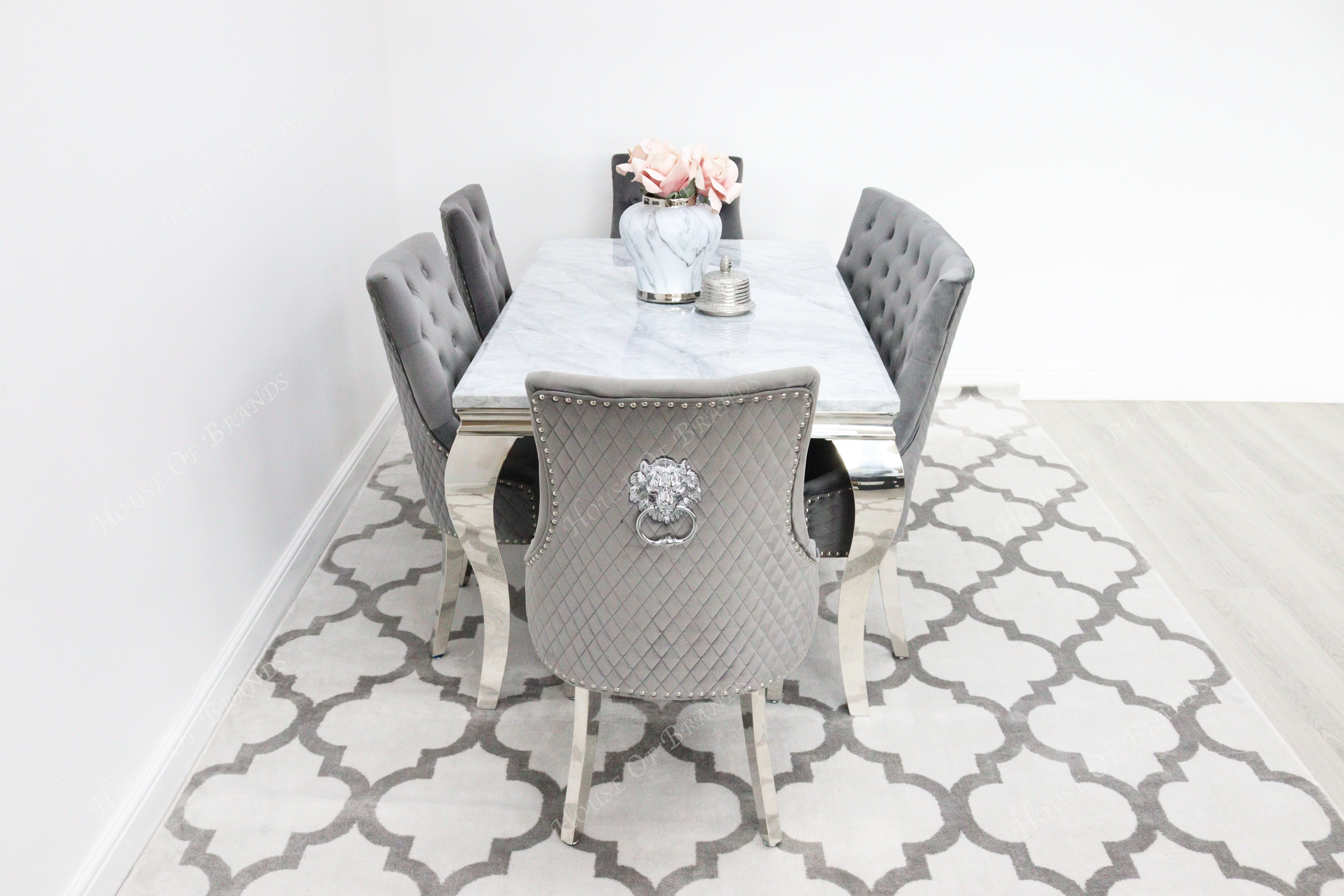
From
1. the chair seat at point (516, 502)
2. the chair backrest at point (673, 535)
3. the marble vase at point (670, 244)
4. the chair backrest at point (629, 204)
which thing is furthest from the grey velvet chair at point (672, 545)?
the chair backrest at point (629, 204)

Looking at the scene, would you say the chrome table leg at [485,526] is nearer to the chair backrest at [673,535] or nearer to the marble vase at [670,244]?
the chair backrest at [673,535]

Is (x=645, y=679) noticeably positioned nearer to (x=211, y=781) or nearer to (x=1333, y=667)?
(x=211, y=781)

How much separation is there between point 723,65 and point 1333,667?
2.40 meters

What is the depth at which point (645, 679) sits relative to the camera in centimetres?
153

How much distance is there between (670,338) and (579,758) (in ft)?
2.70

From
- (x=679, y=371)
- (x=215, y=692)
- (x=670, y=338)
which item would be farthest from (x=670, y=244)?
(x=215, y=692)

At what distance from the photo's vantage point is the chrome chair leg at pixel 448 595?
213 cm

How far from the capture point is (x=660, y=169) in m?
2.08

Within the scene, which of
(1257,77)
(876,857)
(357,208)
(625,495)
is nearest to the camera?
(625,495)

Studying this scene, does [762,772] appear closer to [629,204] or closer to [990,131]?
[629,204]

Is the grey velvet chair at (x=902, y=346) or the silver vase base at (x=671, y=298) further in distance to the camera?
the silver vase base at (x=671, y=298)

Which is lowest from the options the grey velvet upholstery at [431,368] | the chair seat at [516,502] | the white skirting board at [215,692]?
the white skirting board at [215,692]

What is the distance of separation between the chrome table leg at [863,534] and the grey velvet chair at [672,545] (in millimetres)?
206

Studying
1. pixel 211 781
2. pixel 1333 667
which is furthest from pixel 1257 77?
pixel 211 781
